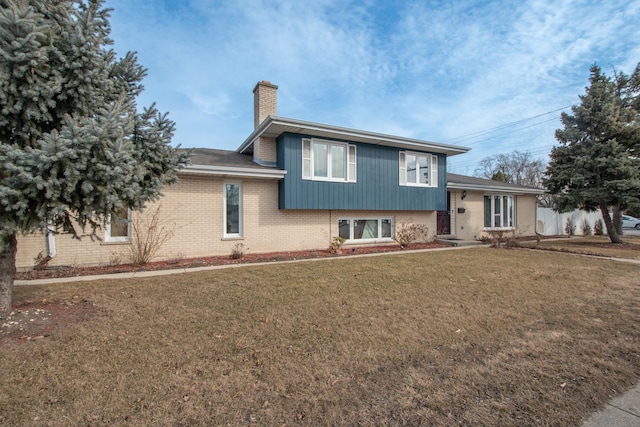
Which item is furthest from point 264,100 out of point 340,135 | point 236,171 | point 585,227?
point 585,227

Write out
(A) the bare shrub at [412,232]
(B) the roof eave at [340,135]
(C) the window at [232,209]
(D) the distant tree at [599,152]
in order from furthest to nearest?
1. (D) the distant tree at [599,152]
2. (A) the bare shrub at [412,232]
3. (C) the window at [232,209]
4. (B) the roof eave at [340,135]

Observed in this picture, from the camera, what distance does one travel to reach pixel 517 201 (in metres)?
18.1

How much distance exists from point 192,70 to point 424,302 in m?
11.3

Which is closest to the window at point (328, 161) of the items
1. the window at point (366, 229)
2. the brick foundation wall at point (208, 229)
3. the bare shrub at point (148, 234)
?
the brick foundation wall at point (208, 229)

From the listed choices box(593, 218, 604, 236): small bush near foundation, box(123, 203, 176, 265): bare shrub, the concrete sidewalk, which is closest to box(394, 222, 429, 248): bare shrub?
box(123, 203, 176, 265): bare shrub

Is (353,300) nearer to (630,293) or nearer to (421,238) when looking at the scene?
(630,293)

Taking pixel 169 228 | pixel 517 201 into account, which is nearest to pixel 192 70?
pixel 169 228

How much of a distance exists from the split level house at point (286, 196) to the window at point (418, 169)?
5cm

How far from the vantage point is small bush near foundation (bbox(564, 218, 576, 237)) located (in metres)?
19.9

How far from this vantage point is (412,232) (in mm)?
13320

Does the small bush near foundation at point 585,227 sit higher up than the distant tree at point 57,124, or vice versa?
the distant tree at point 57,124

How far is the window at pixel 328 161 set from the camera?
35.8 ft

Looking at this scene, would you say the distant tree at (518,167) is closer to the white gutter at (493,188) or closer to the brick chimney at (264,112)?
the white gutter at (493,188)

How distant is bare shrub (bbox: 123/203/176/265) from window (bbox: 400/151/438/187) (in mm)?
9256
